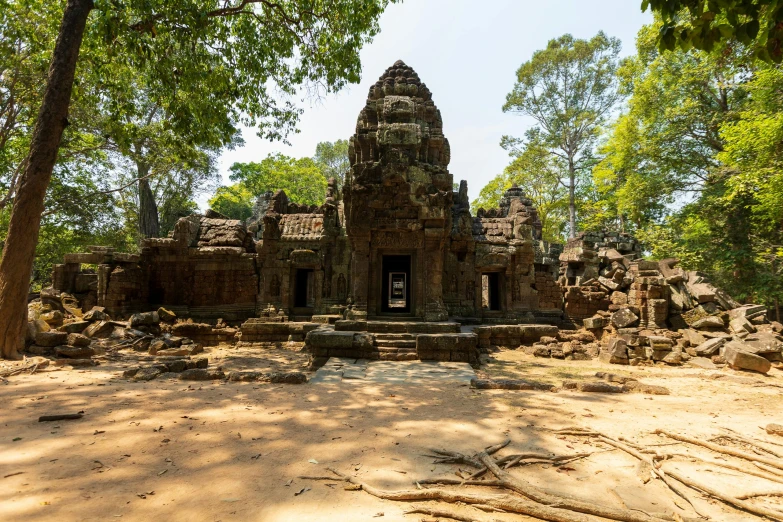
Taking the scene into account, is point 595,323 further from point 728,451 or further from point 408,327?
point 728,451

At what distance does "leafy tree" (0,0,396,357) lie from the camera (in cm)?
695

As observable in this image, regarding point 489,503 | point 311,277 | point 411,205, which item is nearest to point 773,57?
point 489,503

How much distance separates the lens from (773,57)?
262 cm

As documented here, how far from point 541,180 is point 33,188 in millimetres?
27477

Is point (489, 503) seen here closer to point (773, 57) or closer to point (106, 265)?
point (773, 57)

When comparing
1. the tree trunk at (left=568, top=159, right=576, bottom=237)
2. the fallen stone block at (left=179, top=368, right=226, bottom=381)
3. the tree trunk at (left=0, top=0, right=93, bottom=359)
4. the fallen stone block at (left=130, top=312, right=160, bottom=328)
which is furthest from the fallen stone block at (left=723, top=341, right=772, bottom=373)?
the tree trunk at (left=568, top=159, right=576, bottom=237)

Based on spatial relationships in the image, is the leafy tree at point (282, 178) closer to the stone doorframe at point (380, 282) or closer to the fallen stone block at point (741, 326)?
the stone doorframe at point (380, 282)

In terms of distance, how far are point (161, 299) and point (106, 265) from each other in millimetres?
2128

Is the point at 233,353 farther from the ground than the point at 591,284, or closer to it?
closer to it

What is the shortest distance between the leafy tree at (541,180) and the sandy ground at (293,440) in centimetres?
2275

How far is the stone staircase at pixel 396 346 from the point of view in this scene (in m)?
8.39

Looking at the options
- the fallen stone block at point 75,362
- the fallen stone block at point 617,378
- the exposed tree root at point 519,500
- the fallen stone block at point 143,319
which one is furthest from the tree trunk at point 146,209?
the exposed tree root at point 519,500

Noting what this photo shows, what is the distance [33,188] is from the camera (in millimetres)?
7000

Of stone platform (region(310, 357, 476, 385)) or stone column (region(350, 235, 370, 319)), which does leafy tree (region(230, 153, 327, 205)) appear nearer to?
stone column (region(350, 235, 370, 319))
